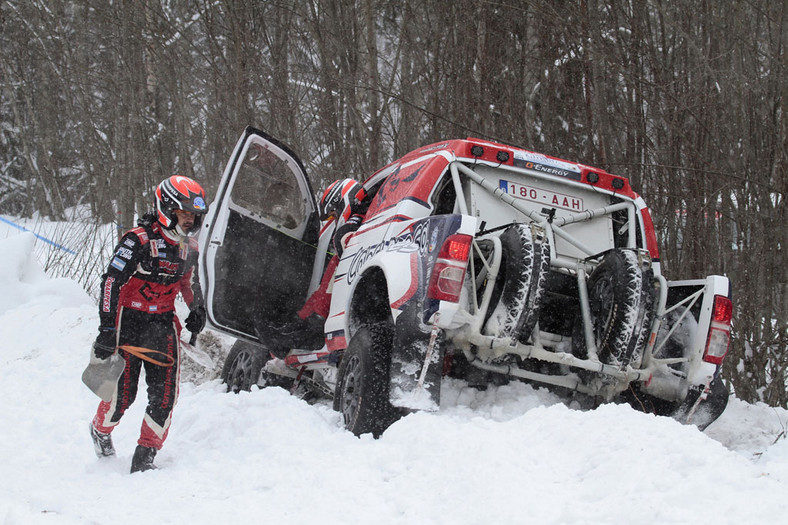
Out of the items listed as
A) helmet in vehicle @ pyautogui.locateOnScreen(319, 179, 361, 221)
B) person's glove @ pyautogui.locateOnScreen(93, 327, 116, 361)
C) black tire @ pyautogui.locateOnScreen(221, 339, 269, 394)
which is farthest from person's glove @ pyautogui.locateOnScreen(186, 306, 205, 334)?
helmet in vehicle @ pyautogui.locateOnScreen(319, 179, 361, 221)

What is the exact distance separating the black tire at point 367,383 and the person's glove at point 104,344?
4.67 ft

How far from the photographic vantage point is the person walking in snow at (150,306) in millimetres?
4762

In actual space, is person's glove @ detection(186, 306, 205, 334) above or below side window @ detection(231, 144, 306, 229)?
below

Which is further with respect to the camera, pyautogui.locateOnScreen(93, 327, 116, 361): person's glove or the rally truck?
pyautogui.locateOnScreen(93, 327, 116, 361): person's glove

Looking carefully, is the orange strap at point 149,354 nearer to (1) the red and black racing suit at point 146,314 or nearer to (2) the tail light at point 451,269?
(1) the red and black racing suit at point 146,314

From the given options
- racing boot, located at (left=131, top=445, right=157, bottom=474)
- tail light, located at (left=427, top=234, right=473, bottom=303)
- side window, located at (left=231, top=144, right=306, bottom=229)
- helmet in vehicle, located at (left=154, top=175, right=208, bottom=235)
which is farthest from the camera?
side window, located at (left=231, top=144, right=306, bottom=229)

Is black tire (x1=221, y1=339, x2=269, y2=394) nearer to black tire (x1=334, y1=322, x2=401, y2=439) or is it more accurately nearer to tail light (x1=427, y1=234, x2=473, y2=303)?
black tire (x1=334, y1=322, x2=401, y2=439)

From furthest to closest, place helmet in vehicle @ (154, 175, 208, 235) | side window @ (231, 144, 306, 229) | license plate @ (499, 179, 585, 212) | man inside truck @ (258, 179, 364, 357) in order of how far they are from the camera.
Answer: side window @ (231, 144, 306, 229) < man inside truck @ (258, 179, 364, 357) < license plate @ (499, 179, 585, 212) < helmet in vehicle @ (154, 175, 208, 235)

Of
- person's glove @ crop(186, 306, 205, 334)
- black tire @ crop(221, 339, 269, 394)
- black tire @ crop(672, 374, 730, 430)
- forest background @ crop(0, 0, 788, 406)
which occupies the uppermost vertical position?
forest background @ crop(0, 0, 788, 406)

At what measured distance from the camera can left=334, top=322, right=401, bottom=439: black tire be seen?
14.9 ft

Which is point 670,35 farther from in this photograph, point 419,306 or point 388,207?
point 419,306

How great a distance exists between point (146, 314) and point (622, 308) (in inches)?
118

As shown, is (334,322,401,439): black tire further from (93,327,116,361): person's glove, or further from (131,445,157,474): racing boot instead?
(93,327,116,361): person's glove

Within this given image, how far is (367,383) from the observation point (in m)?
4.59
